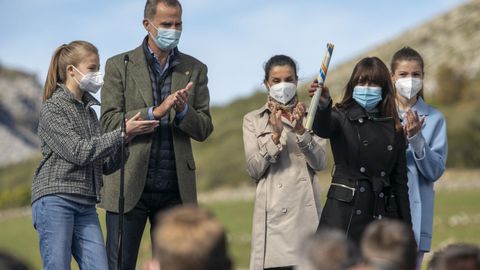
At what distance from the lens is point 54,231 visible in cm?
791

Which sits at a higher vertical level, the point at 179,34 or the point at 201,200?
the point at 179,34

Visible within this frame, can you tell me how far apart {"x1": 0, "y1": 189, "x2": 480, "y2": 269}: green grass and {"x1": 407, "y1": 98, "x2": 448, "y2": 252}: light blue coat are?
9.31 m

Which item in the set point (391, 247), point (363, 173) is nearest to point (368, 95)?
point (363, 173)

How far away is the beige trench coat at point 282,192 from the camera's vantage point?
891 centimetres

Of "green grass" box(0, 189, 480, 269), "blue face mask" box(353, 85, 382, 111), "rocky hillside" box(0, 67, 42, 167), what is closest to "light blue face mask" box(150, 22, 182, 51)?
"blue face mask" box(353, 85, 382, 111)

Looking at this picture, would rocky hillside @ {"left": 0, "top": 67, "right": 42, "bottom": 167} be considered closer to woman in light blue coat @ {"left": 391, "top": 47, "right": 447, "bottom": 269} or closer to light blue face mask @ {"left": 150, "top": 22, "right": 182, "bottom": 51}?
woman in light blue coat @ {"left": 391, "top": 47, "right": 447, "bottom": 269}

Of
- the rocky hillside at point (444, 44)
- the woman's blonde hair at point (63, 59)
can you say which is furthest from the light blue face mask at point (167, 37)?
the rocky hillside at point (444, 44)

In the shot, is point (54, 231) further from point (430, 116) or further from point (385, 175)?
point (430, 116)

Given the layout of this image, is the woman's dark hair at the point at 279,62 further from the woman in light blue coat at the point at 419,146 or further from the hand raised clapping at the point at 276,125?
the woman in light blue coat at the point at 419,146

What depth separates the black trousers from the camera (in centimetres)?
856

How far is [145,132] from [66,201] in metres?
0.74

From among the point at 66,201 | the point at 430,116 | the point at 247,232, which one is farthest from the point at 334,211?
the point at 247,232

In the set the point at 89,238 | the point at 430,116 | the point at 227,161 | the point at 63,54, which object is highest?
the point at 63,54

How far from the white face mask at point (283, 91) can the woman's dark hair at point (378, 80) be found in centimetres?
40
